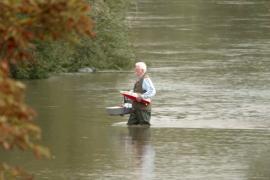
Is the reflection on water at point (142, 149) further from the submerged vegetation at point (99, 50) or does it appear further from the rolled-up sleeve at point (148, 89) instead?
the submerged vegetation at point (99, 50)

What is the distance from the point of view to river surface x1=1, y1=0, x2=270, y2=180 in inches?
540

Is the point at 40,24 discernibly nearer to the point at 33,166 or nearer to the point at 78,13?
the point at 78,13

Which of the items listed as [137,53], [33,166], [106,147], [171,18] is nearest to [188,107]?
[106,147]

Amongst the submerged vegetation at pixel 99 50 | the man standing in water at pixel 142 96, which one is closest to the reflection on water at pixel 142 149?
the man standing in water at pixel 142 96

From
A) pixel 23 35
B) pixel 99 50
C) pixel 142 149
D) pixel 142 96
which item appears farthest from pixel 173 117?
pixel 23 35

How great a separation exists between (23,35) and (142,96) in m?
11.8

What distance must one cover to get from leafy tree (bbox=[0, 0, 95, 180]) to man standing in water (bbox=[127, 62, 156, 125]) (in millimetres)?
11487

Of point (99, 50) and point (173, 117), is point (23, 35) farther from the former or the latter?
point (99, 50)

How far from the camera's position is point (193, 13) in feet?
148

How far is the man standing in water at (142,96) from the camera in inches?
681

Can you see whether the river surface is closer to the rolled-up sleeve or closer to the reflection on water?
the reflection on water

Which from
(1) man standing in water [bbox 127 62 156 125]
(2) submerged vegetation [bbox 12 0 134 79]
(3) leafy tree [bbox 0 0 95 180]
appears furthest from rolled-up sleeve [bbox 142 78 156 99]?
(3) leafy tree [bbox 0 0 95 180]

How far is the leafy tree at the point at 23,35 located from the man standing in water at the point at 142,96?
37.7 feet

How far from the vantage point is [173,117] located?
1844cm
